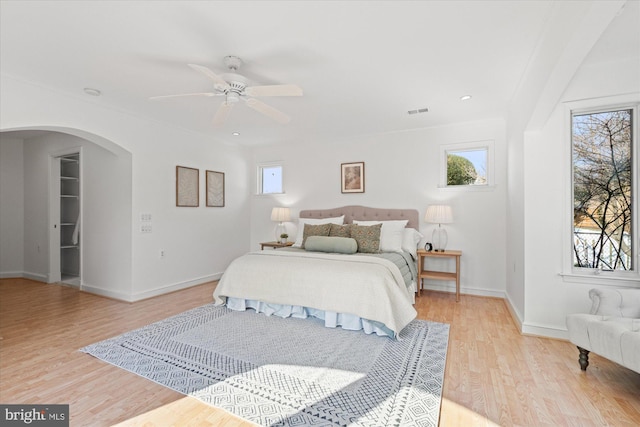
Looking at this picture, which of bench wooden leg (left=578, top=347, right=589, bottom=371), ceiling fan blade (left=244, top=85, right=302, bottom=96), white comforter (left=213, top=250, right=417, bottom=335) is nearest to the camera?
bench wooden leg (left=578, top=347, right=589, bottom=371)

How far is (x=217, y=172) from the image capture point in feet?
18.0

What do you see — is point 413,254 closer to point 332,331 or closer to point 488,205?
point 488,205

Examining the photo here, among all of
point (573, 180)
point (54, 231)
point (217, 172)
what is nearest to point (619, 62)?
point (573, 180)

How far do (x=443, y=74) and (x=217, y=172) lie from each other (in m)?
4.03

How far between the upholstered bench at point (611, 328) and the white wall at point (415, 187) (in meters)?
1.90

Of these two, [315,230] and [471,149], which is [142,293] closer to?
[315,230]

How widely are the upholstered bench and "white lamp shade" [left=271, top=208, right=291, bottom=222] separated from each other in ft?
13.7

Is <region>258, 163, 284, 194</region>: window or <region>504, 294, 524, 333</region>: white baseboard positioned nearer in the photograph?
<region>504, 294, 524, 333</region>: white baseboard

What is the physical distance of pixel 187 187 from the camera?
16.1 ft

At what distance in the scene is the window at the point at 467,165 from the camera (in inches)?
173

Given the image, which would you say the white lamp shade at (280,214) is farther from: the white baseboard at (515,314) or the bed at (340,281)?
the white baseboard at (515,314)

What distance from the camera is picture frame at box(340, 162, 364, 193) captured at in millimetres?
5227

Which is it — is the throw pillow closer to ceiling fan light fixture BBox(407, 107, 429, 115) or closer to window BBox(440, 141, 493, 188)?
window BBox(440, 141, 493, 188)

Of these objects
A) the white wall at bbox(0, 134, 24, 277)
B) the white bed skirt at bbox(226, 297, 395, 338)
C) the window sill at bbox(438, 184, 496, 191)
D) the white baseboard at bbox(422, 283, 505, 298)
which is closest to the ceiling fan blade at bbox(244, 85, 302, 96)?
the white bed skirt at bbox(226, 297, 395, 338)
